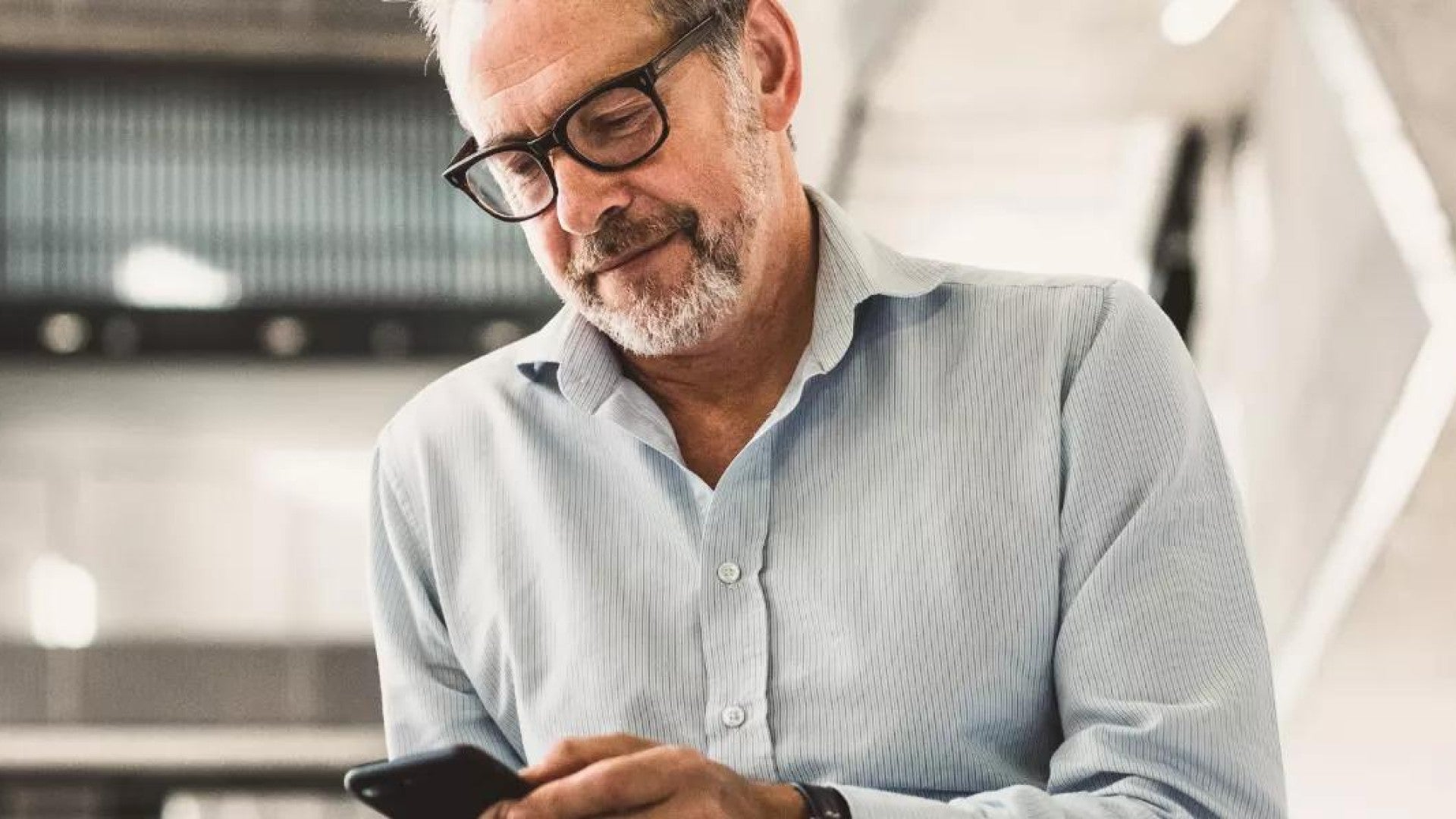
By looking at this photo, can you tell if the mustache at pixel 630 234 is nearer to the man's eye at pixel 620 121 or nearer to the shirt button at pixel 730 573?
the man's eye at pixel 620 121

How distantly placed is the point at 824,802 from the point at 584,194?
0.48 metres

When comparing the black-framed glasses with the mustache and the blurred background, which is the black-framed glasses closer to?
the mustache

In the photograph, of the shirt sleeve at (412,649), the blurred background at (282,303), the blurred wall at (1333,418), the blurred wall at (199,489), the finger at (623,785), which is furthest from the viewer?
the blurred wall at (199,489)

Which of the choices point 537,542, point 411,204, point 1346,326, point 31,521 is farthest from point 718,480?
point 31,521

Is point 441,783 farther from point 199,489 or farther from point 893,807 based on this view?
point 199,489

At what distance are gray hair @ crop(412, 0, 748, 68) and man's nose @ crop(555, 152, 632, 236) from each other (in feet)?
0.45

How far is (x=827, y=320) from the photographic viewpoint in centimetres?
137

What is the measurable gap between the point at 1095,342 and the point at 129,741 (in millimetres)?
3170

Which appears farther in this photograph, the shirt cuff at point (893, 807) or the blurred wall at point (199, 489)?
the blurred wall at point (199, 489)

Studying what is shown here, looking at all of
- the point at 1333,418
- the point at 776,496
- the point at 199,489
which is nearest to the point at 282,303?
the point at 199,489

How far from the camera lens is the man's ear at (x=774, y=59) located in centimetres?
145

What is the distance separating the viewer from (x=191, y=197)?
396 cm

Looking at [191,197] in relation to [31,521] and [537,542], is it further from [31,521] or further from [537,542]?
[537,542]

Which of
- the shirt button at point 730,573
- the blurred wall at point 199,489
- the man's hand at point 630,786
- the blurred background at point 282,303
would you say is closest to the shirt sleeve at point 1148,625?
the man's hand at point 630,786
